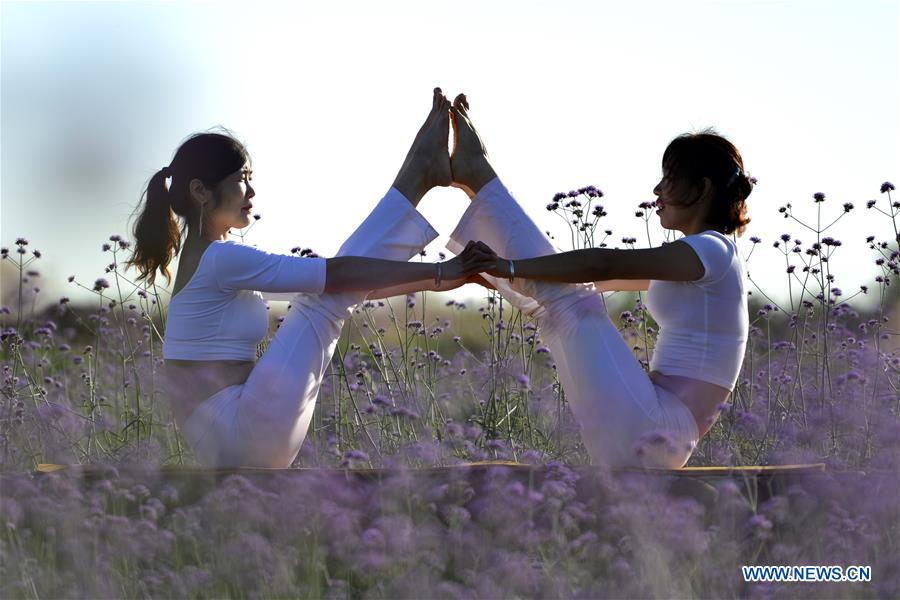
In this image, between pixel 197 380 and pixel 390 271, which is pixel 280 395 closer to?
pixel 197 380

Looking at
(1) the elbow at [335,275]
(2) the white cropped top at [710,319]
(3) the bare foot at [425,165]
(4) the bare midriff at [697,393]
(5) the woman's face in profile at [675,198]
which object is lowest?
(4) the bare midriff at [697,393]

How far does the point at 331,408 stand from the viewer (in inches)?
209

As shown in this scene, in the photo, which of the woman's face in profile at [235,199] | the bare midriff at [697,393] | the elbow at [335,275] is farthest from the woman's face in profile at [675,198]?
the woman's face in profile at [235,199]

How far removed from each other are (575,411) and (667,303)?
0.49 m

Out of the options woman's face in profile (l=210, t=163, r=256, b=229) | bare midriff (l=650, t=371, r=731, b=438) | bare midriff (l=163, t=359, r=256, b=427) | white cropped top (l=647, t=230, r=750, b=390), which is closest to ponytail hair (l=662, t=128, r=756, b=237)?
white cropped top (l=647, t=230, r=750, b=390)

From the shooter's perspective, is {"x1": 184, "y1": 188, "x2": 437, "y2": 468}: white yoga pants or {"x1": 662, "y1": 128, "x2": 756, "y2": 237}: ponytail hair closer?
{"x1": 184, "y1": 188, "x2": 437, "y2": 468}: white yoga pants

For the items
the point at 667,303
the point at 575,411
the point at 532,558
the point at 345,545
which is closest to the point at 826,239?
the point at 667,303

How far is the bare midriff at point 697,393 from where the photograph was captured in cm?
375

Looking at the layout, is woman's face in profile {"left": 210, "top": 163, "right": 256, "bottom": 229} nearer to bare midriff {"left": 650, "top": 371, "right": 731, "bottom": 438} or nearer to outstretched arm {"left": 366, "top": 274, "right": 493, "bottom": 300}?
outstretched arm {"left": 366, "top": 274, "right": 493, "bottom": 300}

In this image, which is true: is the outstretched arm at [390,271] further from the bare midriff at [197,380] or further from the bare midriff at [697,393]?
the bare midriff at [697,393]

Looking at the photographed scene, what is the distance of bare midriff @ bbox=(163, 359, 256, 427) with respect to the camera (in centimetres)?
379

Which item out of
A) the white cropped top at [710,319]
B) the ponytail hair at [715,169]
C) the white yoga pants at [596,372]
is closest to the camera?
the white yoga pants at [596,372]

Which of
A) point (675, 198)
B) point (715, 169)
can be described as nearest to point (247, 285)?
point (675, 198)

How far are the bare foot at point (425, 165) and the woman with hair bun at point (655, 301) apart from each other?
16 centimetres
